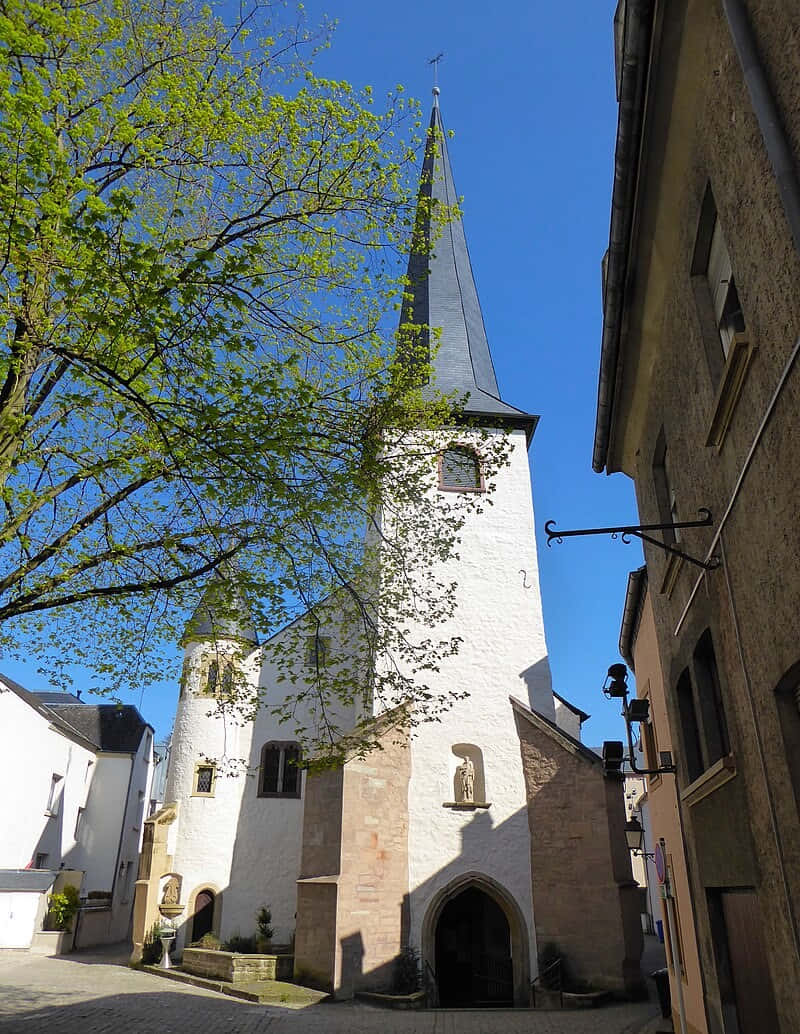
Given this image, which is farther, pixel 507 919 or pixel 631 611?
pixel 507 919

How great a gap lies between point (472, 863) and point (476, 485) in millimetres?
10172

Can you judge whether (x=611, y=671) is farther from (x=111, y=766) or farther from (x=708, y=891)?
(x=111, y=766)

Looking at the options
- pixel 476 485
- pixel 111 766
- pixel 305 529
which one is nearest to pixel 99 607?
pixel 305 529

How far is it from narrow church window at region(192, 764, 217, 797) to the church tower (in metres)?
5.31

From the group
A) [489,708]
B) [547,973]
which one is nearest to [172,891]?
[489,708]

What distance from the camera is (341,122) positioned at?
8000mm

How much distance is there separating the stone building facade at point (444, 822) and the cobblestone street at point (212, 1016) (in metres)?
1.85

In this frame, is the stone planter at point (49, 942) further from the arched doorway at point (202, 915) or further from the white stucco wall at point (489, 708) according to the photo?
the white stucco wall at point (489, 708)

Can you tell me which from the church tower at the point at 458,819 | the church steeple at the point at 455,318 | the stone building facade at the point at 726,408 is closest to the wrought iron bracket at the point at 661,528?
the stone building facade at the point at 726,408

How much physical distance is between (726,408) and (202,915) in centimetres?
2133

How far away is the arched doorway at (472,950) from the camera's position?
18562mm

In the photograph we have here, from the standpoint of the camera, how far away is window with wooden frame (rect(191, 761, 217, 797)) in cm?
2267

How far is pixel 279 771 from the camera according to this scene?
23625 mm

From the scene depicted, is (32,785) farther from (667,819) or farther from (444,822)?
(667,819)
